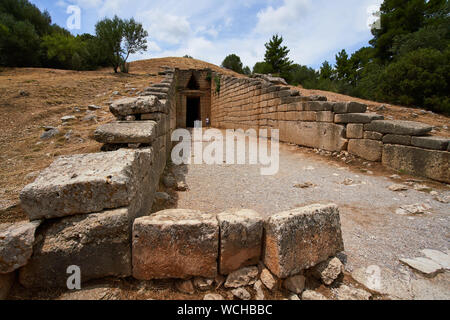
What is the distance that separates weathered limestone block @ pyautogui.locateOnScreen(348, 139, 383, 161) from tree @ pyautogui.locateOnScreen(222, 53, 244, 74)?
26.7m

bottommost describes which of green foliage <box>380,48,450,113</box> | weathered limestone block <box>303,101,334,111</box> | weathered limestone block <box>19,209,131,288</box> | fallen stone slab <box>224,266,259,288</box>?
fallen stone slab <box>224,266,259,288</box>

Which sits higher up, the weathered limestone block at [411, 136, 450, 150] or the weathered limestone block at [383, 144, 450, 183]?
the weathered limestone block at [411, 136, 450, 150]

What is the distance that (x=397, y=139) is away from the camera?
435 cm

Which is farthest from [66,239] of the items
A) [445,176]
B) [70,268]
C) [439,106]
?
[439,106]

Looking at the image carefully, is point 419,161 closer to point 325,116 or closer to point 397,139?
point 397,139

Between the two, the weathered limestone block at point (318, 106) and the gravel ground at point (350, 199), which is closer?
the gravel ground at point (350, 199)

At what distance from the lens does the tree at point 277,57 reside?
24250 mm

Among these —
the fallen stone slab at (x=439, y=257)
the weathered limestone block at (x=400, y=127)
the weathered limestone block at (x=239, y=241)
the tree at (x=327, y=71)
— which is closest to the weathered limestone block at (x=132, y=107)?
the weathered limestone block at (x=239, y=241)

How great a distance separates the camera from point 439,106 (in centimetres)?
961

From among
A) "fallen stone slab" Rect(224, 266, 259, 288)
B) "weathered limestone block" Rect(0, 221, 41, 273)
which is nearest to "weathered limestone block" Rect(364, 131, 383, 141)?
"fallen stone slab" Rect(224, 266, 259, 288)

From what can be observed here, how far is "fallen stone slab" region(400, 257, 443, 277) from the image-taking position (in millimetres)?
1747

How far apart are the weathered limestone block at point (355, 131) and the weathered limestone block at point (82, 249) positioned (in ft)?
17.8

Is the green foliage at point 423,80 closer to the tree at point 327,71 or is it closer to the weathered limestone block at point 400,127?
the weathered limestone block at point 400,127

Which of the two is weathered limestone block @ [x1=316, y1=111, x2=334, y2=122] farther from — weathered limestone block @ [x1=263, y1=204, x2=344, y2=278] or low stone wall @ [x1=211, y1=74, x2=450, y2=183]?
weathered limestone block @ [x1=263, y1=204, x2=344, y2=278]
